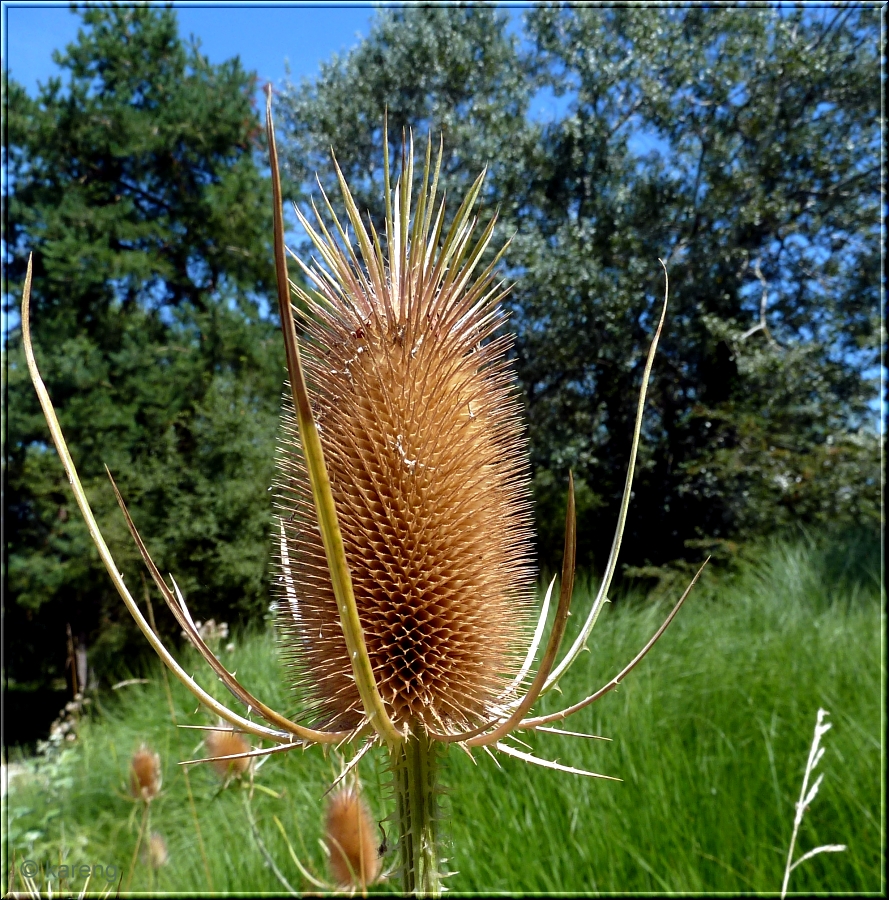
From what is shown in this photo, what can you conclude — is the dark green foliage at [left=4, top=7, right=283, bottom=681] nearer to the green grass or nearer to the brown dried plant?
the green grass

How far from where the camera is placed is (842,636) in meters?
3.73

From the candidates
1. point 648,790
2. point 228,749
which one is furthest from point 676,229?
point 228,749

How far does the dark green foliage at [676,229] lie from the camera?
7391 mm

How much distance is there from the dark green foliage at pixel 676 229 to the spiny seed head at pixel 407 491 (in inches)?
242

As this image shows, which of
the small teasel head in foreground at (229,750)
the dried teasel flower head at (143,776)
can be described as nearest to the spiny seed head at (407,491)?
the small teasel head in foreground at (229,750)

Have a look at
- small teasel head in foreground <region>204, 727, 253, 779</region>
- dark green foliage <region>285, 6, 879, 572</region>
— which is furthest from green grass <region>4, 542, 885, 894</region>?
dark green foliage <region>285, 6, 879, 572</region>

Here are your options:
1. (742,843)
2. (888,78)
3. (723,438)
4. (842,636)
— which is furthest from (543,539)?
(888,78)

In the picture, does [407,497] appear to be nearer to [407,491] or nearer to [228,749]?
[407,491]

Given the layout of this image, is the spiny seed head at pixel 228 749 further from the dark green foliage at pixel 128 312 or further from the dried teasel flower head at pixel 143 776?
the dark green foliage at pixel 128 312

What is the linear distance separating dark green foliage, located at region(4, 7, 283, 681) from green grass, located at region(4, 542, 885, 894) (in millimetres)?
3973

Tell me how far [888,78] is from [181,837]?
919cm

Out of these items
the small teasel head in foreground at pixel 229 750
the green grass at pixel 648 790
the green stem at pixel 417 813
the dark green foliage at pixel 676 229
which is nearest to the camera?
the green stem at pixel 417 813

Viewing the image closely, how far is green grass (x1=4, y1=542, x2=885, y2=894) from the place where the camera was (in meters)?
2.31

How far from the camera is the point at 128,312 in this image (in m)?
9.24
